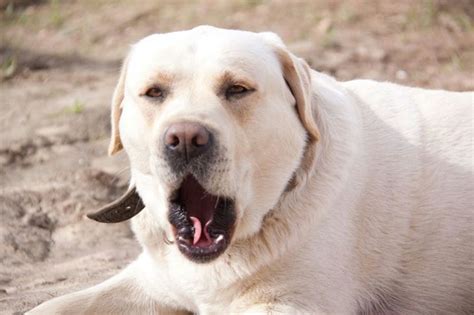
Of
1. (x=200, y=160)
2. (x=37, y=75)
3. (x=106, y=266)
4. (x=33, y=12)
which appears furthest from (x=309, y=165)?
(x=33, y=12)

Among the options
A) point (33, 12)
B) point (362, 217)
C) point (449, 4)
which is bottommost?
point (33, 12)

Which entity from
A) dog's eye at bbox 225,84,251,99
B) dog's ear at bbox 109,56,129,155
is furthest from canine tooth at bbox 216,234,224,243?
dog's ear at bbox 109,56,129,155

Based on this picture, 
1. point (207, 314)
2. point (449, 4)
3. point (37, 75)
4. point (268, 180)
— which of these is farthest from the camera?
point (449, 4)

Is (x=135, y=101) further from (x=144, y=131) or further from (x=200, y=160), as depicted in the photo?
(x=200, y=160)

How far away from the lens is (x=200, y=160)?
3.44m

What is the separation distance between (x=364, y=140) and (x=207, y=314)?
893mm

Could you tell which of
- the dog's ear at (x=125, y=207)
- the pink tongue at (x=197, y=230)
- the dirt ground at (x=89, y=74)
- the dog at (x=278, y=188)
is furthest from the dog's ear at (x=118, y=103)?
the dirt ground at (x=89, y=74)

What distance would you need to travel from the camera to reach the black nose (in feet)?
11.1

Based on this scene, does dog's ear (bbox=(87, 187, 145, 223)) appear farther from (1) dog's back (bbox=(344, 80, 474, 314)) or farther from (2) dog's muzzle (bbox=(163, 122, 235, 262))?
(1) dog's back (bbox=(344, 80, 474, 314))

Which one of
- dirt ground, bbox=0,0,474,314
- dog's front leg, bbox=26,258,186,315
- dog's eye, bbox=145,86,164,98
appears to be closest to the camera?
dog's eye, bbox=145,86,164,98

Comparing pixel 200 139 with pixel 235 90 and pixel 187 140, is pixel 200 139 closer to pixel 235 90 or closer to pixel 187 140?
pixel 187 140

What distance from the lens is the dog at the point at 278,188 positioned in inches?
141

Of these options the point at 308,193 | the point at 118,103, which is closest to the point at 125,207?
the point at 118,103

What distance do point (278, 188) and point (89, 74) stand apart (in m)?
3.94
